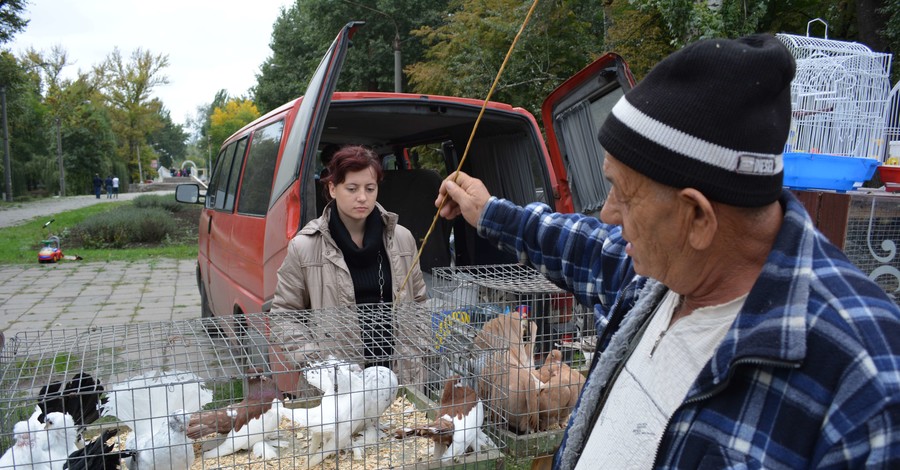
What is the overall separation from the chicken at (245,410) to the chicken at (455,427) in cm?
39

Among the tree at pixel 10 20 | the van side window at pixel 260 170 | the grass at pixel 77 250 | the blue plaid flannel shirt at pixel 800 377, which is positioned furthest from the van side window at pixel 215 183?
the tree at pixel 10 20

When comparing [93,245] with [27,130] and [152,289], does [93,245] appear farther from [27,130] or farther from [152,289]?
[27,130]

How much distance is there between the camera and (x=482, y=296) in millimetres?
2580

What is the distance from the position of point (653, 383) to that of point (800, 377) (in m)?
0.28

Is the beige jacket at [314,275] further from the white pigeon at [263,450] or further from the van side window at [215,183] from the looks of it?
the van side window at [215,183]

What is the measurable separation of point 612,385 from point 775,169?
1.71ft

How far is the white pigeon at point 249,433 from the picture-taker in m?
1.80

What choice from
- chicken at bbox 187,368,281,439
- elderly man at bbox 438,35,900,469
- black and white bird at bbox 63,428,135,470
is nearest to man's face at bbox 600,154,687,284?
elderly man at bbox 438,35,900,469

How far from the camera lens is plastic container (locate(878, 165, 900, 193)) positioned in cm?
410

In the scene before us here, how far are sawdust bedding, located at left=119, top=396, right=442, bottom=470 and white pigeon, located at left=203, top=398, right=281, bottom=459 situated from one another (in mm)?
18

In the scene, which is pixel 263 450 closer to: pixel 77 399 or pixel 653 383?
pixel 77 399

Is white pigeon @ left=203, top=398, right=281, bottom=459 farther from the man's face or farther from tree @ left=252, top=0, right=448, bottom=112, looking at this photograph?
tree @ left=252, top=0, right=448, bottom=112

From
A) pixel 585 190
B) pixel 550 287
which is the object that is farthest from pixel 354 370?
pixel 585 190

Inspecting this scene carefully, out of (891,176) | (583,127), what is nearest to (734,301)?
(583,127)
